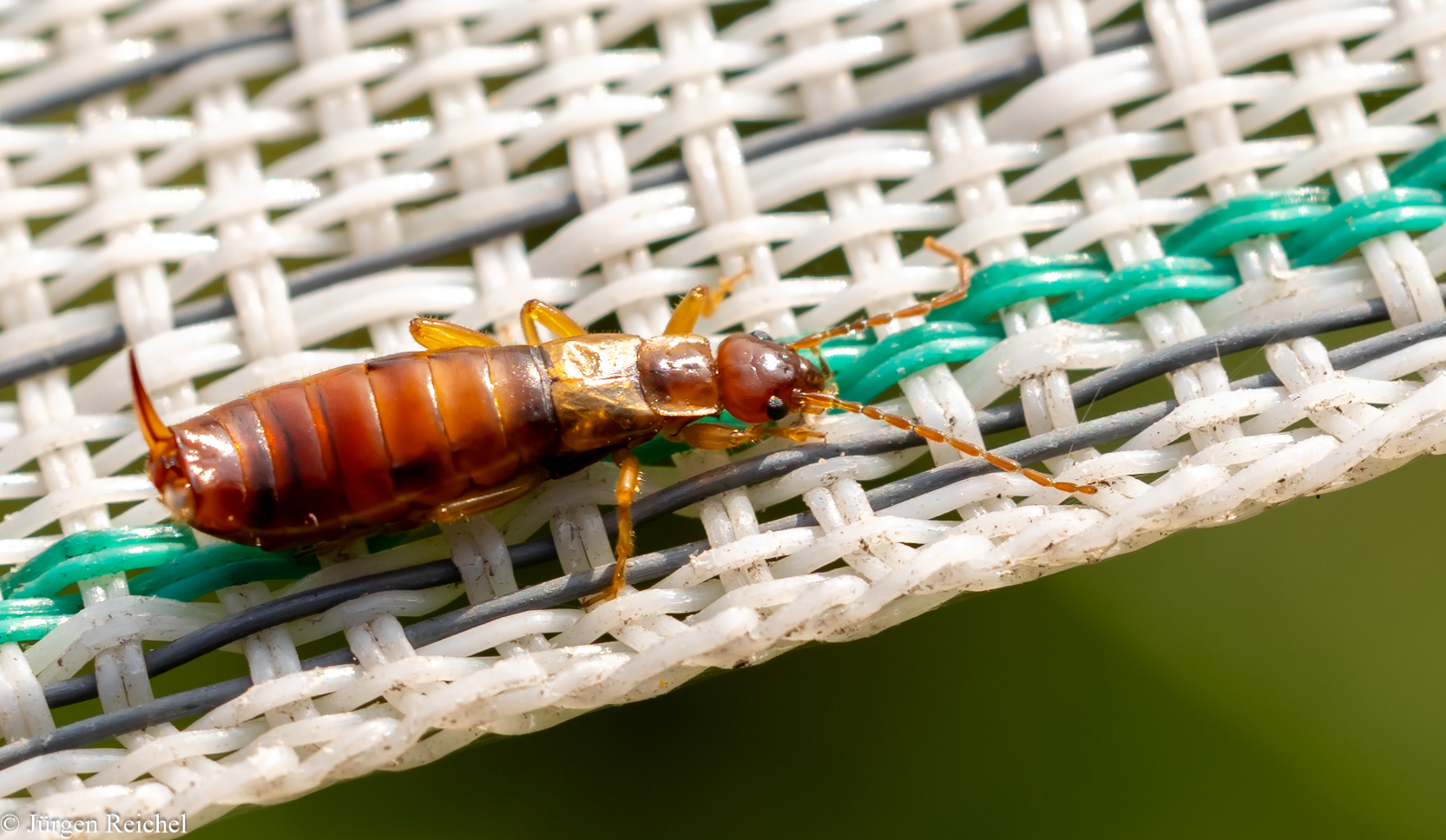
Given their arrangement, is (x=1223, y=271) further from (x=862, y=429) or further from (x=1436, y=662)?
(x=1436, y=662)

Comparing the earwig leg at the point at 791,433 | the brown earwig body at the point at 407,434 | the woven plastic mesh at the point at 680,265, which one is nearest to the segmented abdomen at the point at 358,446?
the brown earwig body at the point at 407,434

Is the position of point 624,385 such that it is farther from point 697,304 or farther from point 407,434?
point 407,434

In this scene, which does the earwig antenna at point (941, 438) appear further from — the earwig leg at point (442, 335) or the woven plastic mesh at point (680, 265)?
the earwig leg at point (442, 335)

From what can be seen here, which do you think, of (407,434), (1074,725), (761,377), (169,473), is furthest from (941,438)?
(169,473)

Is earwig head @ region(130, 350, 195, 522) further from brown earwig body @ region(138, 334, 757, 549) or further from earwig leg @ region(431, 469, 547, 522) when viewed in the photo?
earwig leg @ region(431, 469, 547, 522)

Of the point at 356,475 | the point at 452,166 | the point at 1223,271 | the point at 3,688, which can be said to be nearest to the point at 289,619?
the point at 356,475

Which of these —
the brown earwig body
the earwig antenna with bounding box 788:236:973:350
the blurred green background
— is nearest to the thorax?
the brown earwig body
